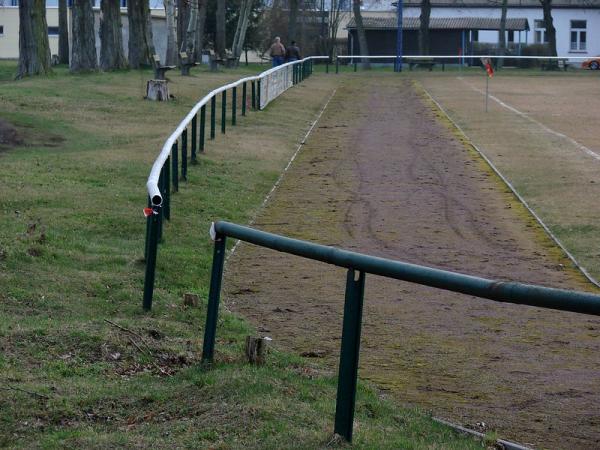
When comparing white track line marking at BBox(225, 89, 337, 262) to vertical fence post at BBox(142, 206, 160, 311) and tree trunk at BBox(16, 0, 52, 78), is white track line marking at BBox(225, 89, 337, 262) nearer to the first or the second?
vertical fence post at BBox(142, 206, 160, 311)

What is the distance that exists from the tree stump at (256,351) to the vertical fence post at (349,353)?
4.99 ft

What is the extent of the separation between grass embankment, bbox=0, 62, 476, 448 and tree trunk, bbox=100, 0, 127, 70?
26.6 m

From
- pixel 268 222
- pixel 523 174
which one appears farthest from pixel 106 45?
pixel 268 222

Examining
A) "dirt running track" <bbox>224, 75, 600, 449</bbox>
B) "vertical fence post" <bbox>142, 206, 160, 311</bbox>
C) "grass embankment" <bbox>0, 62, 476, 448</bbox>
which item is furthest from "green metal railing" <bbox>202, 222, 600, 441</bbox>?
"vertical fence post" <bbox>142, 206, 160, 311</bbox>

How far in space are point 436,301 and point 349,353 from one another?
4.71 metres

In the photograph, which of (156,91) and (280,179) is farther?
(156,91)

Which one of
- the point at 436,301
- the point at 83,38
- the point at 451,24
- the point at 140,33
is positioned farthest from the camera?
the point at 451,24

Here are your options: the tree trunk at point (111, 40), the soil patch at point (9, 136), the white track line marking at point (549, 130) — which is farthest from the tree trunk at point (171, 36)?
the soil patch at point (9, 136)

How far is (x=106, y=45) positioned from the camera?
45.5 m

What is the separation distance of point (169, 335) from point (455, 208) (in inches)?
326

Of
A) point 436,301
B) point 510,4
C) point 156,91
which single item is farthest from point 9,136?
point 510,4

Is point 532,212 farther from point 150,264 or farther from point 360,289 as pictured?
point 360,289

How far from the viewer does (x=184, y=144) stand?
1641 centimetres

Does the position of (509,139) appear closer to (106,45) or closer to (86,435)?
(86,435)
